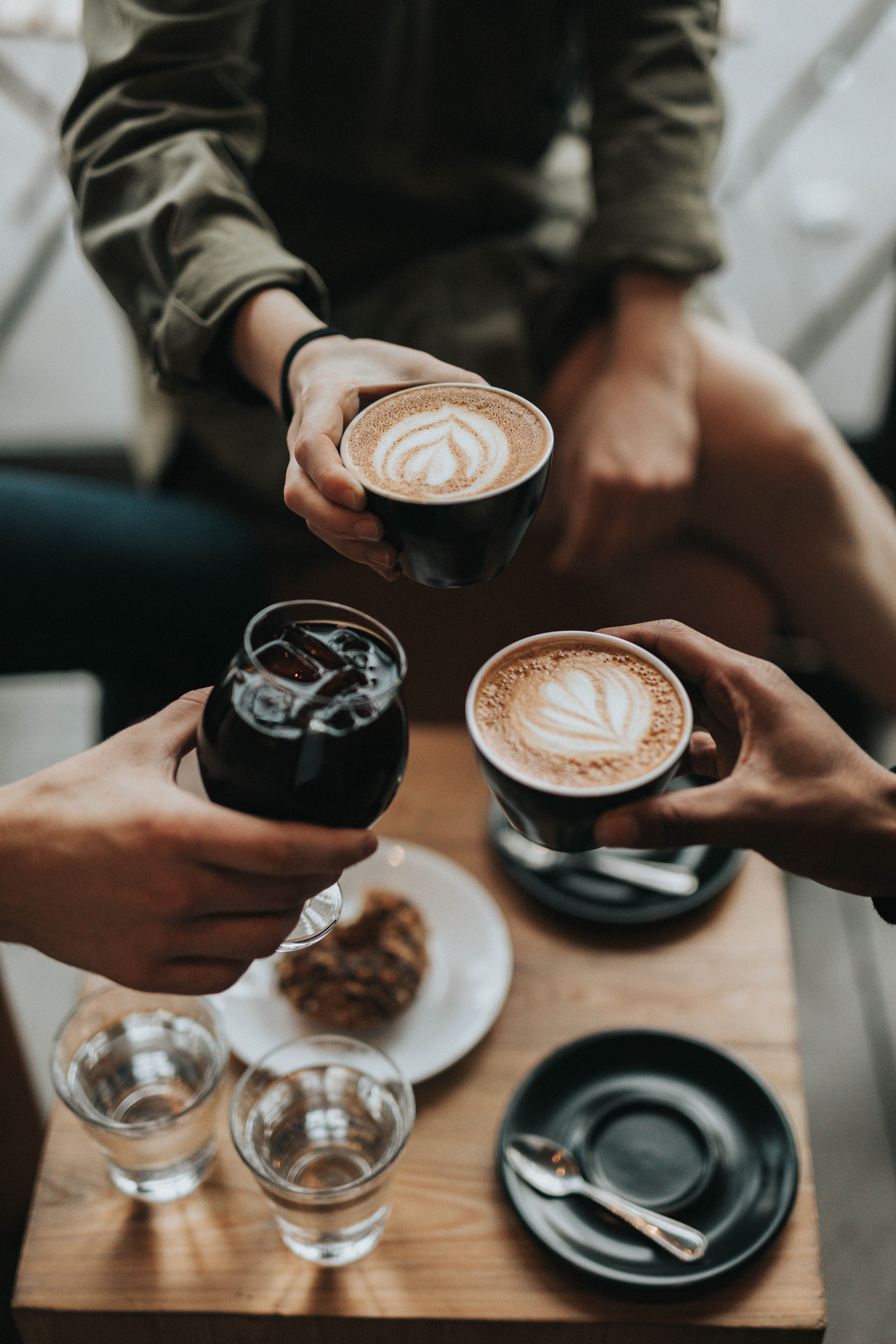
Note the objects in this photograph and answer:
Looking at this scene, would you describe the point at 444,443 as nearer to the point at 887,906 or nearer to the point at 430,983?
the point at 887,906

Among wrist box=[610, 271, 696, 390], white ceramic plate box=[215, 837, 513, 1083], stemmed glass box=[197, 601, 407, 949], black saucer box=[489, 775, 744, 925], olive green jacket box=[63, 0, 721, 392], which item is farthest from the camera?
wrist box=[610, 271, 696, 390]

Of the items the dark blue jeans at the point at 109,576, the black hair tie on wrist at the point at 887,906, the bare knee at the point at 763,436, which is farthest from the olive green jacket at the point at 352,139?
the black hair tie on wrist at the point at 887,906

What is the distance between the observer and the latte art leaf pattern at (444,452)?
1.80 feet

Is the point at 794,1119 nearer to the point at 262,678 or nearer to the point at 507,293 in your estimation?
the point at 262,678

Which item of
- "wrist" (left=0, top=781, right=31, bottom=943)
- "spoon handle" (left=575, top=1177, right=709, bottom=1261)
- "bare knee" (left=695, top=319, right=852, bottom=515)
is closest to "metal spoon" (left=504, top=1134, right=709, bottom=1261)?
"spoon handle" (left=575, top=1177, right=709, bottom=1261)

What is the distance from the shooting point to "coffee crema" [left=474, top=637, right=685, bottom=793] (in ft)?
1.80

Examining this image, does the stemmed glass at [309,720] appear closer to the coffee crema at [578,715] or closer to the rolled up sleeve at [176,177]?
the coffee crema at [578,715]

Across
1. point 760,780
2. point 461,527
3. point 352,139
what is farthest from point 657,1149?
point 352,139

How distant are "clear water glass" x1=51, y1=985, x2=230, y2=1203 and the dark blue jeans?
0.36 m

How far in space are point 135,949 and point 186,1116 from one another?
27 centimetres

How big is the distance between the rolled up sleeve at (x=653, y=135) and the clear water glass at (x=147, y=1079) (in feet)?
2.76

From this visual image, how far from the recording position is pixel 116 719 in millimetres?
1030

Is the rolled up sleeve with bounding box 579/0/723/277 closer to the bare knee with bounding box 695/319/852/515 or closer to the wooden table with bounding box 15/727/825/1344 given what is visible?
the bare knee with bounding box 695/319/852/515

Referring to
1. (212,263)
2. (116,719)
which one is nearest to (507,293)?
(212,263)
